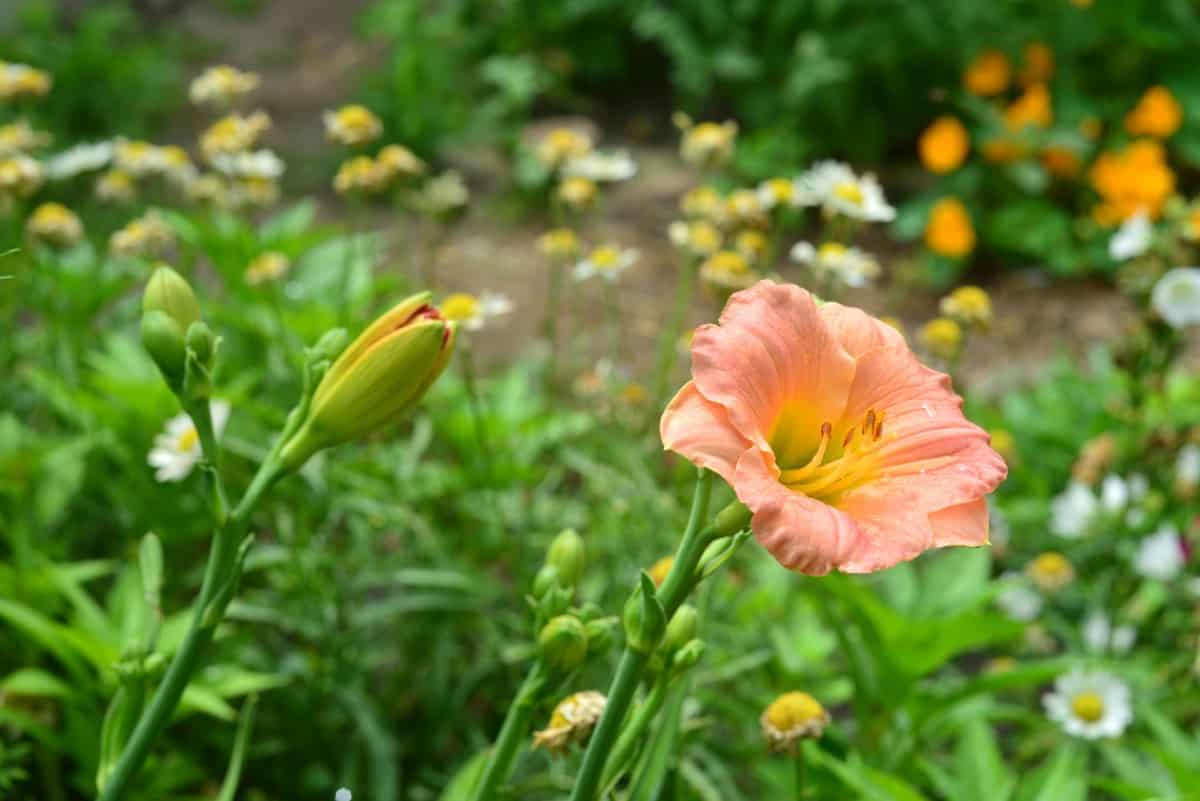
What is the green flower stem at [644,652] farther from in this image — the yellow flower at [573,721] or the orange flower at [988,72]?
the orange flower at [988,72]

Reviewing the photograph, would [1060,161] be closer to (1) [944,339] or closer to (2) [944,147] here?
(2) [944,147]

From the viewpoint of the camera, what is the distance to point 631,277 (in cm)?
381

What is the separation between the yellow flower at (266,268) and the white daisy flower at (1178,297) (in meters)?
1.22

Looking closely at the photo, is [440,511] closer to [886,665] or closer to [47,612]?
[47,612]

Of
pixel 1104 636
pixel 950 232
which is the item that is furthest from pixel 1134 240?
pixel 950 232

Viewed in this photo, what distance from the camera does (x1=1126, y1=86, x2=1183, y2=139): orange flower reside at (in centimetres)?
370

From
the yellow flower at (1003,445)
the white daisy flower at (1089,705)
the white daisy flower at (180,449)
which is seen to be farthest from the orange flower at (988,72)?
the white daisy flower at (180,449)

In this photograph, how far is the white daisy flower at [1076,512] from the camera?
1.97 metres

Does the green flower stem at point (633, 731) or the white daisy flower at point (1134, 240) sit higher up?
the green flower stem at point (633, 731)

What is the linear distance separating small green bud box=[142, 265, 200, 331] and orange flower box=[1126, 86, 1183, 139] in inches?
136

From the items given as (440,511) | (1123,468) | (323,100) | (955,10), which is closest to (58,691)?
(440,511)

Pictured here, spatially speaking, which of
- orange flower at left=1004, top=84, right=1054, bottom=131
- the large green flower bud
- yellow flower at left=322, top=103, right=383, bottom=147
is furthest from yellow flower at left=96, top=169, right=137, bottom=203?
orange flower at left=1004, top=84, right=1054, bottom=131

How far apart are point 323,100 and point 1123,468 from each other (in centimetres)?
351

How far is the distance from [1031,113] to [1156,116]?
0.36 meters
